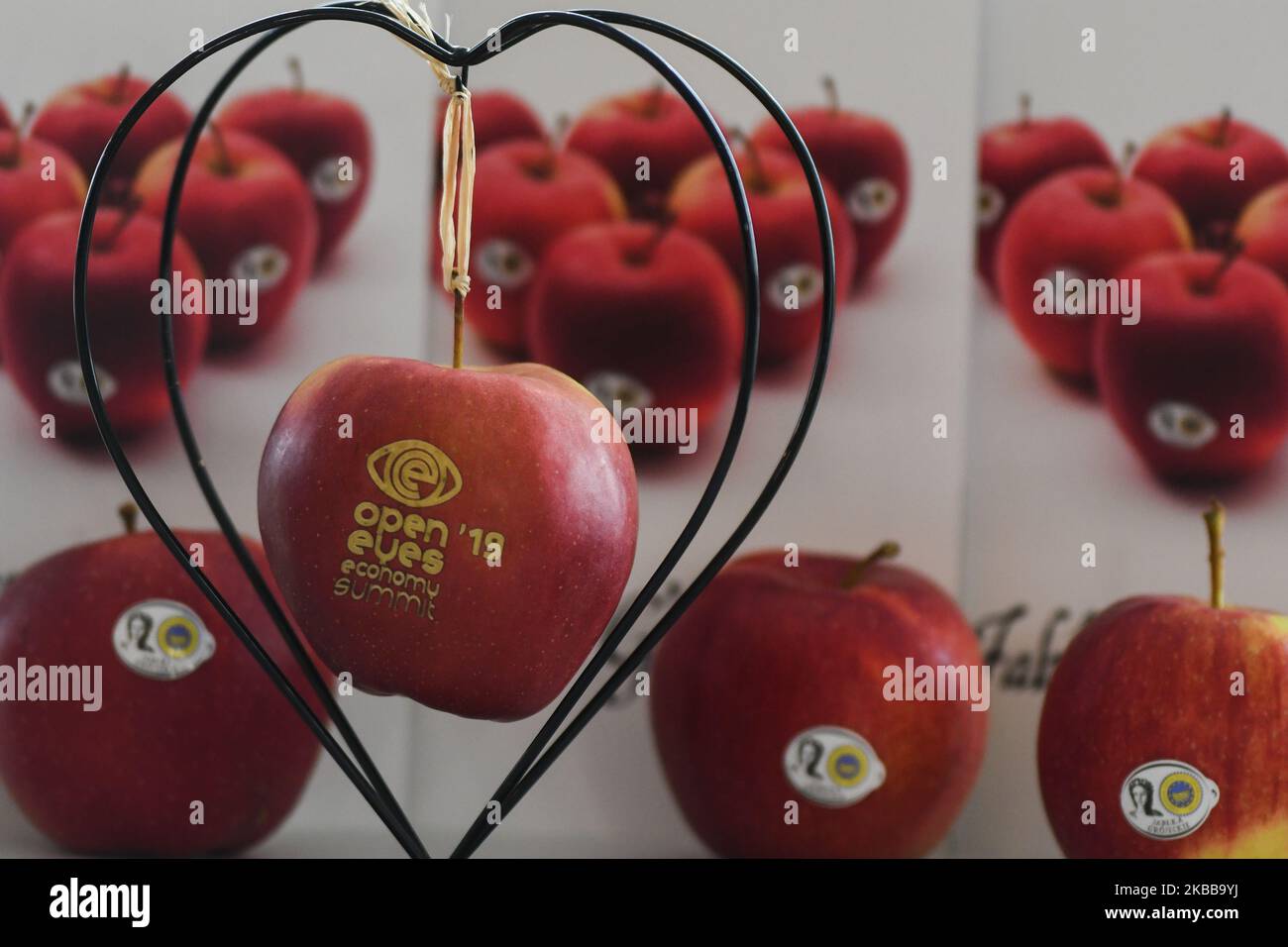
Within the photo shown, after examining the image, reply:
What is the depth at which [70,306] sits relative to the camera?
109 centimetres

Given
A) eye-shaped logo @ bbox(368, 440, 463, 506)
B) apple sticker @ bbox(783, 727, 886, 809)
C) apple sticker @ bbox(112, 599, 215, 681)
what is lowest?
apple sticker @ bbox(783, 727, 886, 809)

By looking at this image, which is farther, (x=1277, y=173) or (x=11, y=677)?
(x=1277, y=173)

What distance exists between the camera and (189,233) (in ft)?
3.67

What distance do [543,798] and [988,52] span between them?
0.84 m

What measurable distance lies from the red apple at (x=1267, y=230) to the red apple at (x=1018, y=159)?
136mm

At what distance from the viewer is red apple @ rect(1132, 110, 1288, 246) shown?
45.4 inches

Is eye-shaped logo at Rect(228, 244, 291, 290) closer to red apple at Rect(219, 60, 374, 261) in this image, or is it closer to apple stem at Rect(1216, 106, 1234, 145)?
red apple at Rect(219, 60, 374, 261)

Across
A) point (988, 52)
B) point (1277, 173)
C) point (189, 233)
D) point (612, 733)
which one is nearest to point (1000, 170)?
point (988, 52)

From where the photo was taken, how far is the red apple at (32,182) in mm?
1114

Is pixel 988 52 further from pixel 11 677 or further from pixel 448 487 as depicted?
pixel 11 677

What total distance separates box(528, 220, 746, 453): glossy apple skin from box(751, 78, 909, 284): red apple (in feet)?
0.47

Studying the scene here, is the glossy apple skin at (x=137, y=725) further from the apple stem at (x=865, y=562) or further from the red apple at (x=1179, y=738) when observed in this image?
the red apple at (x=1179, y=738)

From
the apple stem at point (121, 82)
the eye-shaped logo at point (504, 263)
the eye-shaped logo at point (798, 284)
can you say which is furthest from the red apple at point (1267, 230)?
the apple stem at point (121, 82)

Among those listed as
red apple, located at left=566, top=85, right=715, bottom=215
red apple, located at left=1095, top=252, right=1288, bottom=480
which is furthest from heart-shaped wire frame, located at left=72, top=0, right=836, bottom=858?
red apple, located at left=1095, top=252, right=1288, bottom=480
